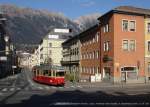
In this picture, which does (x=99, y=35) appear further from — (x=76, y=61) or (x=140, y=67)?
(x=76, y=61)

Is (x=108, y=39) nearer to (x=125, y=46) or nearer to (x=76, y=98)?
(x=125, y=46)

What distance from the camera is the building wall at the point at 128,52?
195ft

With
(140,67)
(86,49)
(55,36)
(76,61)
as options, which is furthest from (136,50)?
(55,36)

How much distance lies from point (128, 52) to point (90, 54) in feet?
55.5

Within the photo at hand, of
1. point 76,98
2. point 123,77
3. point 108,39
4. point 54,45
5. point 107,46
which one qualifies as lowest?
point 76,98

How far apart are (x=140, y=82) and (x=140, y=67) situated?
268 cm

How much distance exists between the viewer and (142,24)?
61.7m

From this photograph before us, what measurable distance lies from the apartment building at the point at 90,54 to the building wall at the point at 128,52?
6.80m

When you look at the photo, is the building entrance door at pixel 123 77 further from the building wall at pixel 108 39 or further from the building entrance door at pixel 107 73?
the building entrance door at pixel 107 73

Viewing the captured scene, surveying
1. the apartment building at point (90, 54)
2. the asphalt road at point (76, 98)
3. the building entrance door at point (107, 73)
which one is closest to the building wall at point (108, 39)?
the building entrance door at point (107, 73)

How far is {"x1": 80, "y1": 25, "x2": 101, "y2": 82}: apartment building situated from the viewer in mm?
68825

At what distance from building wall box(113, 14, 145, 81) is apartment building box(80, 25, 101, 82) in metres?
6.80

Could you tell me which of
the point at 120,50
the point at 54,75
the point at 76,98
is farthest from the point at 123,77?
the point at 76,98

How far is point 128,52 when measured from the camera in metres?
60.5
